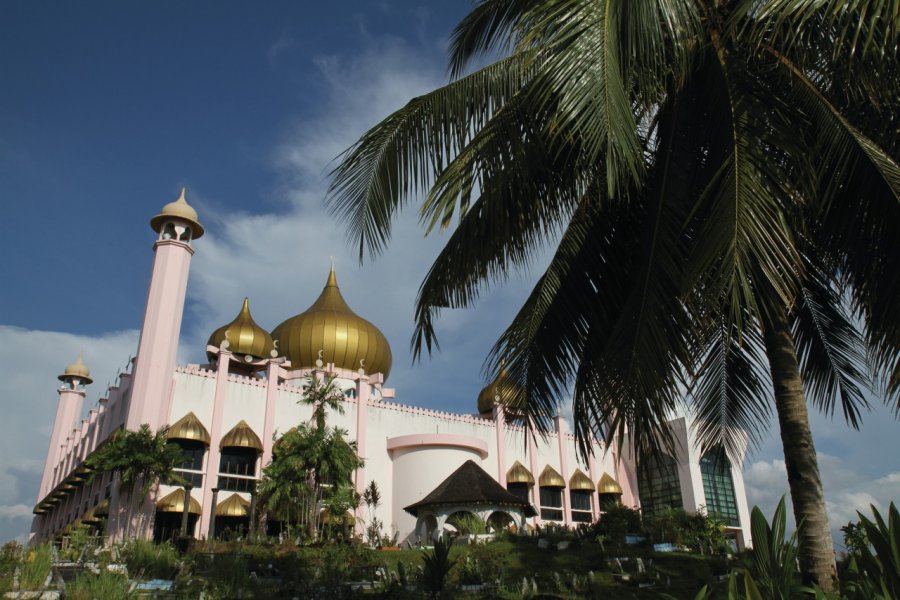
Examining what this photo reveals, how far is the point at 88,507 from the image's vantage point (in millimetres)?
29766

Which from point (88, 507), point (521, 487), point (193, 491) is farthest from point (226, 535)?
point (521, 487)

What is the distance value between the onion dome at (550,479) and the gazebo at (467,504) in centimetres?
799

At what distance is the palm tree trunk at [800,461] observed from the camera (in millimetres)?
5332

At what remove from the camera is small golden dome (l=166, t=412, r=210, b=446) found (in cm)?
2650

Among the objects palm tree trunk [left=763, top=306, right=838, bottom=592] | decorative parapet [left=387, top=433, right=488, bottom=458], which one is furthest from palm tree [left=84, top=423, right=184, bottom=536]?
palm tree trunk [left=763, top=306, right=838, bottom=592]

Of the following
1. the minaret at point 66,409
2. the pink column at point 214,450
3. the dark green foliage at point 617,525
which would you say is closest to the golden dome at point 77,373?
the minaret at point 66,409

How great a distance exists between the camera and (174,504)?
83.4ft

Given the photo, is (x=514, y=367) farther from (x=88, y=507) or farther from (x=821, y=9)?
(x=88, y=507)

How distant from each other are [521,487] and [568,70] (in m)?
32.9

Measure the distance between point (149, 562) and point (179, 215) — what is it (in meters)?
19.9

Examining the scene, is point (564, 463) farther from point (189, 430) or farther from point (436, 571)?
point (436, 571)

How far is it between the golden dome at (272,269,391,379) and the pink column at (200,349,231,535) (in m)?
6.99

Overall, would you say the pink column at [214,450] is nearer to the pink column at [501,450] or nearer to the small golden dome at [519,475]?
the pink column at [501,450]

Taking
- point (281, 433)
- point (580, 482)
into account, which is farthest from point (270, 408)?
point (580, 482)
